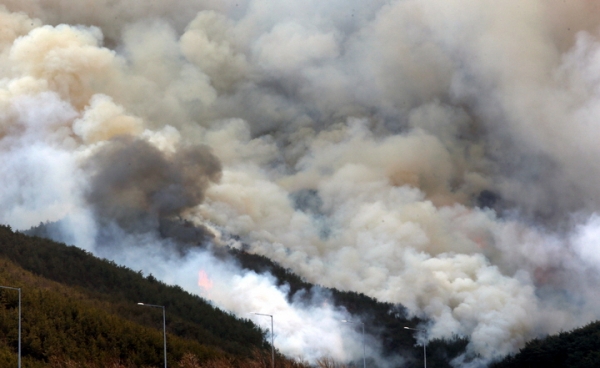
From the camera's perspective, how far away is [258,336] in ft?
614

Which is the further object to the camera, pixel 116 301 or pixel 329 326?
pixel 329 326

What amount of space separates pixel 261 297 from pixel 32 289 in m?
64.3

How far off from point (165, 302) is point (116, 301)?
14055 millimetres

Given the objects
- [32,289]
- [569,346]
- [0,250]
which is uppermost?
[0,250]

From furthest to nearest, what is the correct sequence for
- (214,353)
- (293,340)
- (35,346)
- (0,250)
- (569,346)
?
(0,250) → (293,340) → (214,353) → (569,346) → (35,346)

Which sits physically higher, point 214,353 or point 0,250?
point 0,250

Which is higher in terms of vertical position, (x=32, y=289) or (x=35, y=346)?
(x=32, y=289)

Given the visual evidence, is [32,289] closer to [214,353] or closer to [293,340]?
[214,353]

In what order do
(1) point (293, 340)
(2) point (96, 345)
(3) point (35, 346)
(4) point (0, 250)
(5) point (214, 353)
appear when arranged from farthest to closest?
(4) point (0, 250), (1) point (293, 340), (5) point (214, 353), (2) point (96, 345), (3) point (35, 346)

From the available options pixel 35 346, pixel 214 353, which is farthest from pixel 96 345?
pixel 214 353

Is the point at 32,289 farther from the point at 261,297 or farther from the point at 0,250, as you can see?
the point at 261,297

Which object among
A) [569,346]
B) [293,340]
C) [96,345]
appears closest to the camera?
[96,345]

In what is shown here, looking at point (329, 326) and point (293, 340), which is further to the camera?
point (329, 326)

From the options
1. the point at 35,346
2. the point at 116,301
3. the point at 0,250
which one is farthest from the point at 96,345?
the point at 0,250
